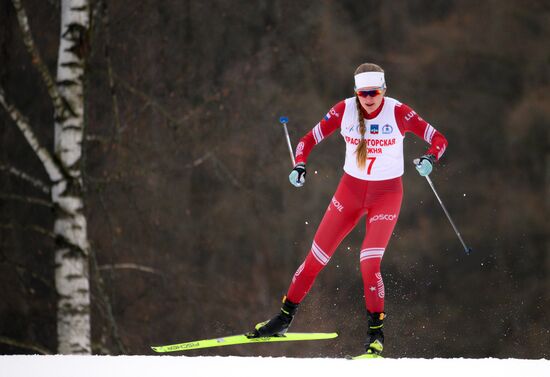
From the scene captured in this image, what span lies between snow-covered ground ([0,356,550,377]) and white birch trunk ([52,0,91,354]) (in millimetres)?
3570

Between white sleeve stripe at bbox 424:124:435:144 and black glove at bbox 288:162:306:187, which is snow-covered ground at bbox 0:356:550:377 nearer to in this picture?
black glove at bbox 288:162:306:187

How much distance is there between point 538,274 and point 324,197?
3279 millimetres

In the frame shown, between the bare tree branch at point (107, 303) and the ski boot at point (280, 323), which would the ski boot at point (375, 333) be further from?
the bare tree branch at point (107, 303)

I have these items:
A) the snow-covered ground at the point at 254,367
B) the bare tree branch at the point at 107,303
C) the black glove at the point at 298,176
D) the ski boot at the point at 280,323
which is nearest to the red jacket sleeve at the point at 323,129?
the black glove at the point at 298,176

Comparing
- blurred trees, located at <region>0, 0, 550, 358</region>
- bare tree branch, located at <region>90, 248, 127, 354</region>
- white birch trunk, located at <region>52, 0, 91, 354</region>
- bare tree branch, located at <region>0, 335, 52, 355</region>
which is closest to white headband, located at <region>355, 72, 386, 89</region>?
white birch trunk, located at <region>52, 0, 91, 354</region>

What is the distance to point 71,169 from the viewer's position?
845 cm

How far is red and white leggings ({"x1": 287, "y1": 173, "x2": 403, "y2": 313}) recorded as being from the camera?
5035 mm

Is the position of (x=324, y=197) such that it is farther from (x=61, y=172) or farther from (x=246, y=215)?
(x=61, y=172)

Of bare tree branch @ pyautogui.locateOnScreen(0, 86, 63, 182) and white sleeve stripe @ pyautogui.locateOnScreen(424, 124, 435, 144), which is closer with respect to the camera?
white sleeve stripe @ pyautogui.locateOnScreen(424, 124, 435, 144)

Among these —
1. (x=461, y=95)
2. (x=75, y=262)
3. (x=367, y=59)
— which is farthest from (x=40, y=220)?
(x=461, y=95)

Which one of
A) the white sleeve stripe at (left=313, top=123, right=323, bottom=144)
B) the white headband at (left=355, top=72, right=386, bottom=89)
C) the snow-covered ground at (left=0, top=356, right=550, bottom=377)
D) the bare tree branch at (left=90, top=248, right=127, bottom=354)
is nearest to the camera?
the snow-covered ground at (left=0, top=356, right=550, bottom=377)

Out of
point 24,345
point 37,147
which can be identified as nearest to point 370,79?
point 37,147

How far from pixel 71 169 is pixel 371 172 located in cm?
436

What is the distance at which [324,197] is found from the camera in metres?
11.4
